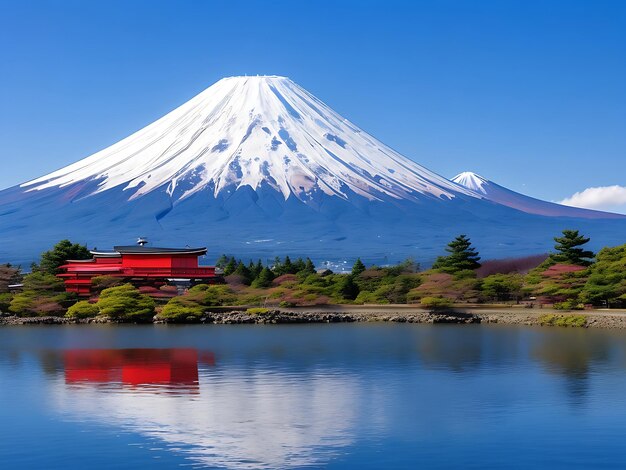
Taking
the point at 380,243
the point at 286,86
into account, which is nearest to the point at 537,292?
the point at 380,243

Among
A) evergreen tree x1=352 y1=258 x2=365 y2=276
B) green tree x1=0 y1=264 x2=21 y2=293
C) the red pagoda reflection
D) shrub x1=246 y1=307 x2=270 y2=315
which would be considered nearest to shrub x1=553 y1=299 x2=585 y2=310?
→ shrub x1=246 y1=307 x2=270 y2=315

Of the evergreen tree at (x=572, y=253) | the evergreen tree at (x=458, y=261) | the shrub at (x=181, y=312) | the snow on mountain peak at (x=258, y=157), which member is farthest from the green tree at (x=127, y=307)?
the snow on mountain peak at (x=258, y=157)

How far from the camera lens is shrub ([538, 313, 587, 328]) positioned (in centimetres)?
3847

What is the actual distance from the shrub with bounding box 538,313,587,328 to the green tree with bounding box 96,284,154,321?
56.6 ft

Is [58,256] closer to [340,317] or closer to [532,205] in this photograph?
[340,317]

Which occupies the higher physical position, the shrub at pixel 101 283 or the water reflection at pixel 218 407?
the shrub at pixel 101 283

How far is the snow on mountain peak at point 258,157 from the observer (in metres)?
143

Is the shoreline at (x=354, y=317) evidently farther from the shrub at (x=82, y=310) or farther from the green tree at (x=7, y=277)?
the green tree at (x=7, y=277)

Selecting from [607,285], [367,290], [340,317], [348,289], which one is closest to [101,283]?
[348,289]

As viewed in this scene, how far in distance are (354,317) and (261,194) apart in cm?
9970

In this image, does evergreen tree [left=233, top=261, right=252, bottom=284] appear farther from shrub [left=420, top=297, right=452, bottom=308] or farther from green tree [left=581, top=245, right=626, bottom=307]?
green tree [left=581, top=245, right=626, bottom=307]

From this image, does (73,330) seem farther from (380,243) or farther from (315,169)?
(315,169)

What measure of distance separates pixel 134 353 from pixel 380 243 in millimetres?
103748

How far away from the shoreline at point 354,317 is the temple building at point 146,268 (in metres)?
6.68
